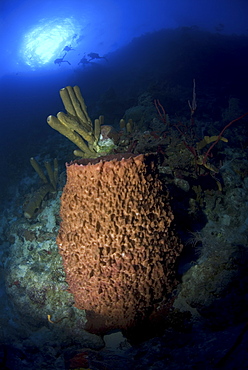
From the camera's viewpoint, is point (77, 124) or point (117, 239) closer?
point (117, 239)

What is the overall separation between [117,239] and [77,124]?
109 inches

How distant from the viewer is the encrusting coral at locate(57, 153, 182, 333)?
2.08m

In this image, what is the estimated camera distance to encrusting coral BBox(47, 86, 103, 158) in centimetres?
388

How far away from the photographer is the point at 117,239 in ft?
6.76

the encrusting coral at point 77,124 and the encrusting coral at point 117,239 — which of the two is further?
the encrusting coral at point 77,124

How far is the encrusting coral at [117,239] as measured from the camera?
208 cm

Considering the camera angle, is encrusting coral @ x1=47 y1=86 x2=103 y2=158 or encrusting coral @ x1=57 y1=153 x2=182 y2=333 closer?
encrusting coral @ x1=57 y1=153 x2=182 y2=333

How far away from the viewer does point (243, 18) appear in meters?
43.0

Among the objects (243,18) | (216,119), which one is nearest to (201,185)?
(216,119)

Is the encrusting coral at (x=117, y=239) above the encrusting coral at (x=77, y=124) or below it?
below

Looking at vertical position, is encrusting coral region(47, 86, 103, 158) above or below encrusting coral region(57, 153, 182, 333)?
above

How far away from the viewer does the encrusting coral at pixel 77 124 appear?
388cm

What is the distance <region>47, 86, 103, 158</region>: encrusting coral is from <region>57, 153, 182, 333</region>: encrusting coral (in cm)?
184

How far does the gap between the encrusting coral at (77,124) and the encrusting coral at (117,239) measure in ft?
6.03
